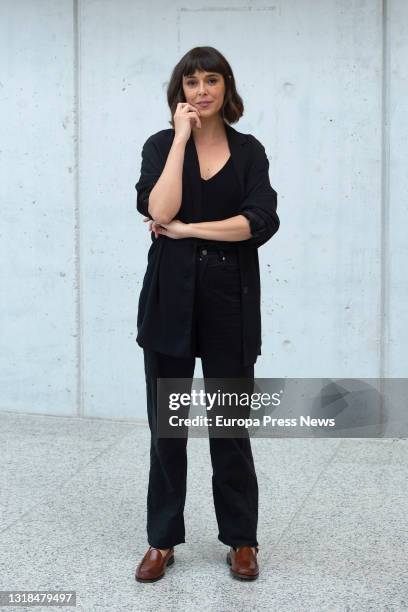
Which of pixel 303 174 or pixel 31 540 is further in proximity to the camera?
pixel 303 174

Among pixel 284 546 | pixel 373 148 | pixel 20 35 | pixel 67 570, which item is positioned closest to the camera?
pixel 67 570

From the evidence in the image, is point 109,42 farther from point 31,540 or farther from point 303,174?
point 31,540

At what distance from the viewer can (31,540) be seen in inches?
153

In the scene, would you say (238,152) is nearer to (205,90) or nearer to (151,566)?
(205,90)

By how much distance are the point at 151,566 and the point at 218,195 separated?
1.26 m

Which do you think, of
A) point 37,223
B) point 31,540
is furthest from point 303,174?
point 31,540

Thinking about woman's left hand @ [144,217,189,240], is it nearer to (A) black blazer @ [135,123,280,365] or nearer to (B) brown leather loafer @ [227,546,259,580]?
(A) black blazer @ [135,123,280,365]

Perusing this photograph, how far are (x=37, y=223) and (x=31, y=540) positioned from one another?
2.30 meters

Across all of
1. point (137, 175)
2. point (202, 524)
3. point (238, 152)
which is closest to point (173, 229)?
point (238, 152)

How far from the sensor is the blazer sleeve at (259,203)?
335 centimetres

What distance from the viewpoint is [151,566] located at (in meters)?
3.52

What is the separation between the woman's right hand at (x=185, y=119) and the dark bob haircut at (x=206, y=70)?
0.19 ft

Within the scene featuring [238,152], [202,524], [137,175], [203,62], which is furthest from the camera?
[137,175]

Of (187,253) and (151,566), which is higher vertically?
(187,253)
